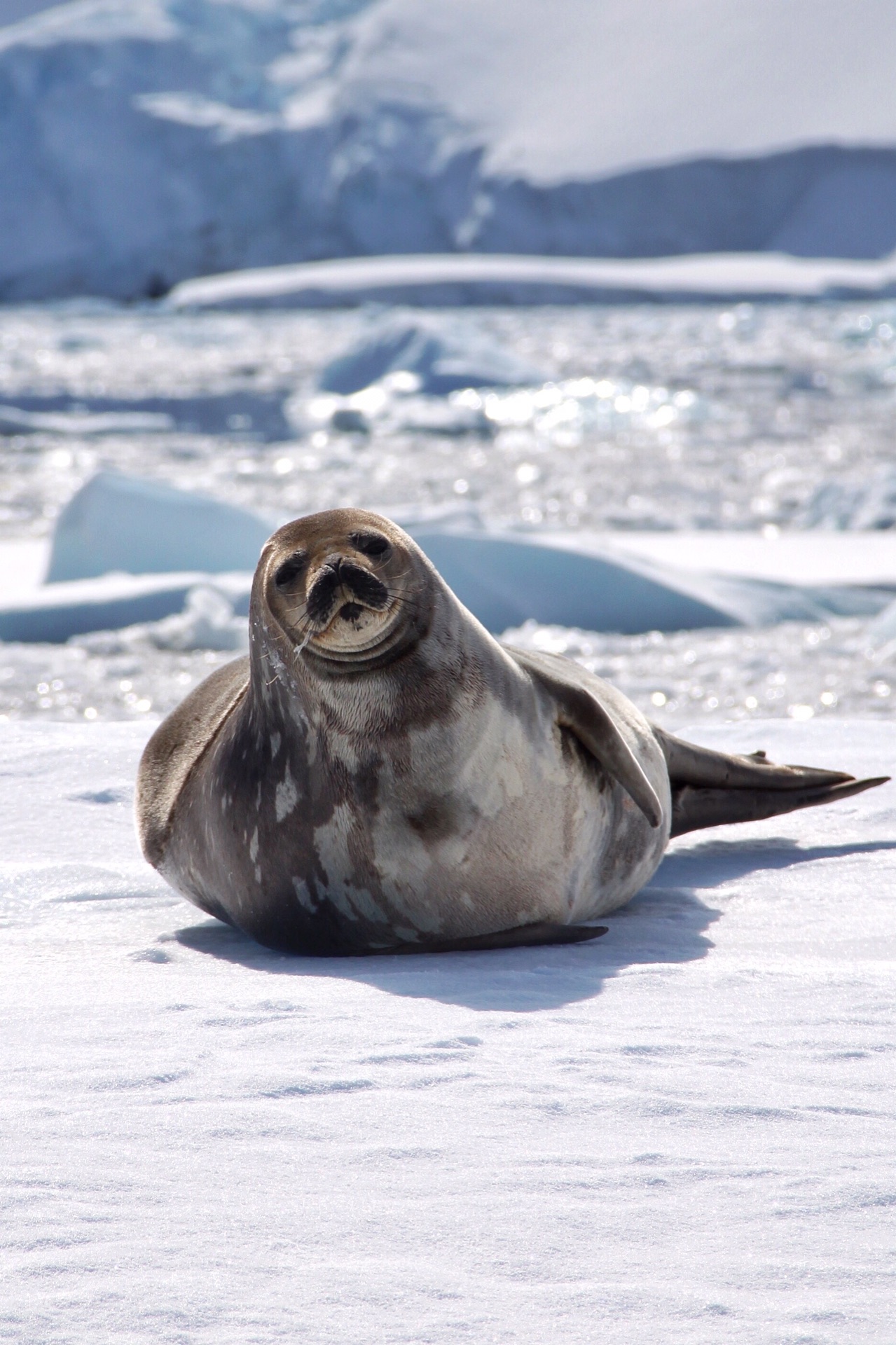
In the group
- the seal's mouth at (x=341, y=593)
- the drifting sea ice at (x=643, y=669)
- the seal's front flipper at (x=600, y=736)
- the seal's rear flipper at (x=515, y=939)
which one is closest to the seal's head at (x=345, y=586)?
the seal's mouth at (x=341, y=593)

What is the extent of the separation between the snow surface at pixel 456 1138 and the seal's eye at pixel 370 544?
0.56 metres

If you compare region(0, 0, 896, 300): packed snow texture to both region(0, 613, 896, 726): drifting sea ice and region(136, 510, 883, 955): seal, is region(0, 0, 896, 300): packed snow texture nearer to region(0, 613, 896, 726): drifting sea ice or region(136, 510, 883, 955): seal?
region(0, 613, 896, 726): drifting sea ice

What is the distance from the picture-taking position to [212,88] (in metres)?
38.6

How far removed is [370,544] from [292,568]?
11cm

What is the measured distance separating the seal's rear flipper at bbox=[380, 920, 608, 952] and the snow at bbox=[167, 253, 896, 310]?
2642 centimetres

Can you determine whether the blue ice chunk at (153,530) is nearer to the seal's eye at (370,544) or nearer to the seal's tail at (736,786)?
the seal's tail at (736,786)

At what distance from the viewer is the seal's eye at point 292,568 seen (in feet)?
7.22

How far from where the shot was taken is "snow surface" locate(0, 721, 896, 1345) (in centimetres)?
115

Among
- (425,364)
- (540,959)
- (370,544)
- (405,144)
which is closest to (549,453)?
(425,364)

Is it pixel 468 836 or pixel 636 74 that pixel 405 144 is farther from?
pixel 468 836

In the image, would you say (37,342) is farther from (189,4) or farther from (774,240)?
(189,4)

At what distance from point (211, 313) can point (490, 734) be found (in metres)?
28.3

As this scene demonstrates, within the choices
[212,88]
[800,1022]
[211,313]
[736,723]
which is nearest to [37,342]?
[211,313]

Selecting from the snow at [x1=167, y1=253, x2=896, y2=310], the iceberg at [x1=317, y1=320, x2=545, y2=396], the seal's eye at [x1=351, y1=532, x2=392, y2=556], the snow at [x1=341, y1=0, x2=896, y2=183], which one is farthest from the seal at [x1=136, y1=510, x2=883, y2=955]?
the snow at [x1=341, y1=0, x2=896, y2=183]
